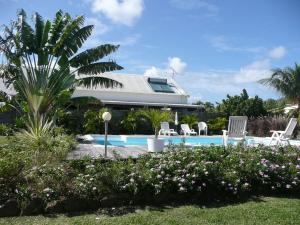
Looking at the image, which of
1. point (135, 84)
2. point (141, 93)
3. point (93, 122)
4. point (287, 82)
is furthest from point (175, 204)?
point (135, 84)

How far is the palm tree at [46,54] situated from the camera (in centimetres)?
1655

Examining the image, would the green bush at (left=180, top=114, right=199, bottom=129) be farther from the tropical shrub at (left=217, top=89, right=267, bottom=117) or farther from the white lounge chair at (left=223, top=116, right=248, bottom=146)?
the white lounge chair at (left=223, top=116, right=248, bottom=146)

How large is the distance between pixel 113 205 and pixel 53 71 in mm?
12566

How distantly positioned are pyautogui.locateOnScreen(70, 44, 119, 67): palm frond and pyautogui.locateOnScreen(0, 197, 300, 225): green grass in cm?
1268

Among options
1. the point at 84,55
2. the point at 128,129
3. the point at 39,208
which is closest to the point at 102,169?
the point at 39,208

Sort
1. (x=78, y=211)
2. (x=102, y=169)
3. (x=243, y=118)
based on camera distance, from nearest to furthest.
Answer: (x=78, y=211) < (x=102, y=169) < (x=243, y=118)

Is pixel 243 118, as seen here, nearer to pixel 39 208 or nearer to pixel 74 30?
pixel 74 30

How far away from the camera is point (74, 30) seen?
17.4 m

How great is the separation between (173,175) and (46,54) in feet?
39.8

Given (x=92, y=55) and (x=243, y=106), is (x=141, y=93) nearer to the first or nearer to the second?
(x=243, y=106)

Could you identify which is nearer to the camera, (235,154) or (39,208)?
(39,208)

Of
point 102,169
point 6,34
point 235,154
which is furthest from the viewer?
point 6,34

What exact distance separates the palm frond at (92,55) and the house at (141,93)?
12379mm

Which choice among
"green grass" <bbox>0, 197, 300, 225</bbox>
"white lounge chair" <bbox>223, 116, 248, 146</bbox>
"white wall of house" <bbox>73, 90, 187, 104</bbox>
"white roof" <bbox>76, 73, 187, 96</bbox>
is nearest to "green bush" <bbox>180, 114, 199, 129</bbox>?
"white wall of house" <bbox>73, 90, 187, 104</bbox>
